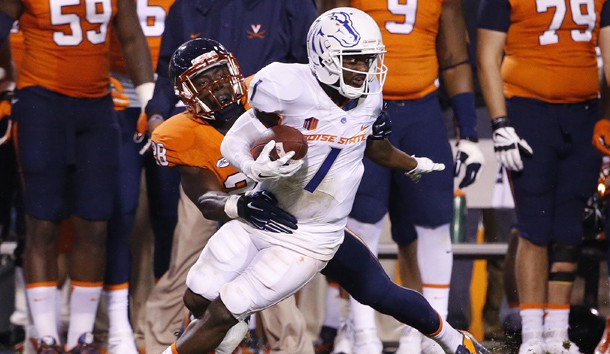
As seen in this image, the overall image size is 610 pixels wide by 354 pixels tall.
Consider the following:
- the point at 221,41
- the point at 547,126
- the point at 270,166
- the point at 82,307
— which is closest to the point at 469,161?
the point at 547,126

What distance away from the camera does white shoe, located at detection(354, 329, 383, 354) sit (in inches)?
201

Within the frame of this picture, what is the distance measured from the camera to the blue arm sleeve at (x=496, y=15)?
5402 mm

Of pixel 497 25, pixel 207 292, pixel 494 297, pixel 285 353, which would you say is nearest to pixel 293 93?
pixel 207 292

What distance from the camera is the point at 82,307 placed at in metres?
5.23

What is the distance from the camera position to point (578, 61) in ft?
17.8

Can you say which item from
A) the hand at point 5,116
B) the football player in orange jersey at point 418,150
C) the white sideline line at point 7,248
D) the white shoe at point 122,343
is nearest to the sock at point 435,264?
the football player in orange jersey at point 418,150

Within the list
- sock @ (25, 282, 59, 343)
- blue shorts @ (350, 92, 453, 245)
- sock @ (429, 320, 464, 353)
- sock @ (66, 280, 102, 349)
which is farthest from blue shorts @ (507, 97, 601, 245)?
sock @ (25, 282, 59, 343)

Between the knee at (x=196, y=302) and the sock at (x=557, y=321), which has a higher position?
the knee at (x=196, y=302)

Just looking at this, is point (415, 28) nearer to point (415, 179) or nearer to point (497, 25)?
point (497, 25)

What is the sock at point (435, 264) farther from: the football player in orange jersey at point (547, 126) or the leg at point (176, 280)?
the leg at point (176, 280)

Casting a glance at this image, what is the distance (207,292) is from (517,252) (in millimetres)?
1761

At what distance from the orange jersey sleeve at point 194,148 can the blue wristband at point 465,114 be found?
114cm

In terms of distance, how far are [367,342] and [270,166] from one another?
1.46 meters

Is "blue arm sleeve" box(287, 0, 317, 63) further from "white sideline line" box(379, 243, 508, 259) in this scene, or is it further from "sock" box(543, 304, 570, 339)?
"sock" box(543, 304, 570, 339)
